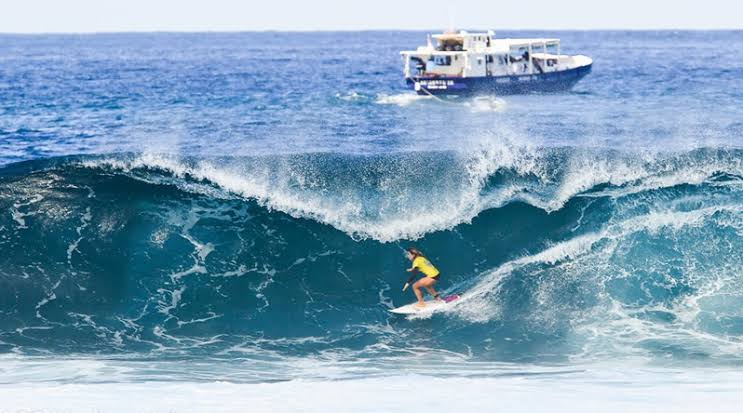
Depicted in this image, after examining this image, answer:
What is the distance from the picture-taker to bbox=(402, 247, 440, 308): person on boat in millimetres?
18312

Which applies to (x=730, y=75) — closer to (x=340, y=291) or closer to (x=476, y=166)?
(x=476, y=166)

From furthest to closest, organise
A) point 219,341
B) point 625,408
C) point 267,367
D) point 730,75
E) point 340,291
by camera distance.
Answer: point 730,75 → point 340,291 → point 219,341 → point 267,367 → point 625,408

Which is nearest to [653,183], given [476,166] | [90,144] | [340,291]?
[476,166]

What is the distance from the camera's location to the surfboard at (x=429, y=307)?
18500mm

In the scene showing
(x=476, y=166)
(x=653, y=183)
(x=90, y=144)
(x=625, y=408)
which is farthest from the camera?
(x=90, y=144)

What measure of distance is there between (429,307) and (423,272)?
0.69 meters

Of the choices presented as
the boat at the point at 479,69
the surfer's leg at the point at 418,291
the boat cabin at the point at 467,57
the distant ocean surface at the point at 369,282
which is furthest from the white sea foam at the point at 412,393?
the boat cabin at the point at 467,57

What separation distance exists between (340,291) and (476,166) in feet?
21.5

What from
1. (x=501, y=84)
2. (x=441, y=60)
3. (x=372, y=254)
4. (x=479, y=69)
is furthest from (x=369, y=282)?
(x=441, y=60)

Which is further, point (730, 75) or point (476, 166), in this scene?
point (730, 75)

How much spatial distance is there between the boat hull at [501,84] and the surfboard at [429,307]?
43.6 m

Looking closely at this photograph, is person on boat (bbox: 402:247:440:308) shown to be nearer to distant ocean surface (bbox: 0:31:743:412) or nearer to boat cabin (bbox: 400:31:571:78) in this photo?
distant ocean surface (bbox: 0:31:743:412)

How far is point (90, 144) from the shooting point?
40.3m

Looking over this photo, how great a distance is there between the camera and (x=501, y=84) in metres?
63.5
